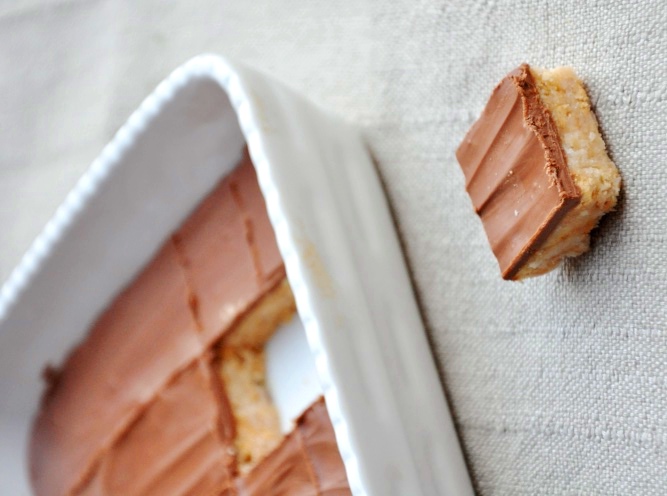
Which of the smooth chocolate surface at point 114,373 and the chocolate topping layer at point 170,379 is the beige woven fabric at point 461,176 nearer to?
the chocolate topping layer at point 170,379

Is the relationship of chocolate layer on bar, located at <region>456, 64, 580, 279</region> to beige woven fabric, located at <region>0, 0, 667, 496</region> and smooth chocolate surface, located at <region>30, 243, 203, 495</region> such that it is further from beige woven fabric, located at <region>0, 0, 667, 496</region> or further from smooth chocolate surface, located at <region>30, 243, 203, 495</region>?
smooth chocolate surface, located at <region>30, 243, 203, 495</region>

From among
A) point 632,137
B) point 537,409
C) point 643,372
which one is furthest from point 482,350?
point 632,137

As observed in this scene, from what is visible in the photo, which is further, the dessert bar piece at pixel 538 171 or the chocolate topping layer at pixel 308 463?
the chocolate topping layer at pixel 308 463

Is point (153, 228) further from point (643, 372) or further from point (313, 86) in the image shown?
point (643, 372)

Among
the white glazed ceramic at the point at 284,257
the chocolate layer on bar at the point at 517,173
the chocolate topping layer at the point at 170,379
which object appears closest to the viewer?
the chocolate layer on bar at the point at 517,173

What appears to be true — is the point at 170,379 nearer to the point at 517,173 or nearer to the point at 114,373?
the point at 114,373

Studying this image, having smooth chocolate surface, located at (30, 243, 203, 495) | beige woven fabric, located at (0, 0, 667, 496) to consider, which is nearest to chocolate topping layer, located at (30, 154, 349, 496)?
smooth chocolate surface, located at (30, 243, 203, 495)

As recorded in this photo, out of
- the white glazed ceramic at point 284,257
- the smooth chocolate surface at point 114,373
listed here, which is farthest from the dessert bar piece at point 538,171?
the smooth chocolate surface at point 114,373

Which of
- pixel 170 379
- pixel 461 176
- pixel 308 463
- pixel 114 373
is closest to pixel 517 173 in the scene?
pixel 461 176
